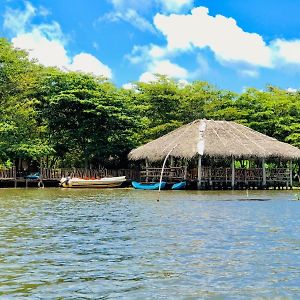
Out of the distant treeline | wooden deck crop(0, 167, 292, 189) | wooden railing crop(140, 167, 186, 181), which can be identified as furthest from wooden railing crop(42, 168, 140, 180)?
wooden railing crop(140, 167, 186, 181)

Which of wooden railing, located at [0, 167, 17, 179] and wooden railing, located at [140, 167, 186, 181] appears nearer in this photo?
wooden railing, located at [140, 167, 186, 181]

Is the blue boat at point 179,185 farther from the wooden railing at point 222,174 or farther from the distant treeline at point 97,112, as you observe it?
the distant treeline at point 97,112

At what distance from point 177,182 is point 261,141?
5435 mm

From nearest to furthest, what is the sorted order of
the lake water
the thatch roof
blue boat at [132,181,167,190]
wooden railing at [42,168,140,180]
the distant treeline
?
the lake water < the thatch roof < blue boat at [132,181,167,190] < the distant treeline < wooden railing at [42,168,140,180]

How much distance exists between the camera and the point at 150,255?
9.82 metres

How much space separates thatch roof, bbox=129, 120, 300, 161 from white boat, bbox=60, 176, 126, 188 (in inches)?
66.8

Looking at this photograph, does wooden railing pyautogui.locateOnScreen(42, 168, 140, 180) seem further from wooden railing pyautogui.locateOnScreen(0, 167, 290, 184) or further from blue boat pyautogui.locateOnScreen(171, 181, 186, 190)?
blue boat pyautogui.locateOnScreen(171, 181, 186, 190)

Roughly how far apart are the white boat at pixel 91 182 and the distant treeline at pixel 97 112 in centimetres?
205

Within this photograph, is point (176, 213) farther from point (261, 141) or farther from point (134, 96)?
point (134, 96)

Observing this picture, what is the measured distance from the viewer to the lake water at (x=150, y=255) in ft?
24.4

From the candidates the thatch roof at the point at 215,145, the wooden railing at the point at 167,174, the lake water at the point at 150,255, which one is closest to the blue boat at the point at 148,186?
the wooden railing at the point at 167,174

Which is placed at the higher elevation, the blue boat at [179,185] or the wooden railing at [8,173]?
the wooden railing at [8,173]

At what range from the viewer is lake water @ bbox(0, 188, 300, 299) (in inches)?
293

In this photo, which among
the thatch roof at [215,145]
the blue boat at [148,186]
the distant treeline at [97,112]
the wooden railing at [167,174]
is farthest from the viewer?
the distant treeline at [97,112]
